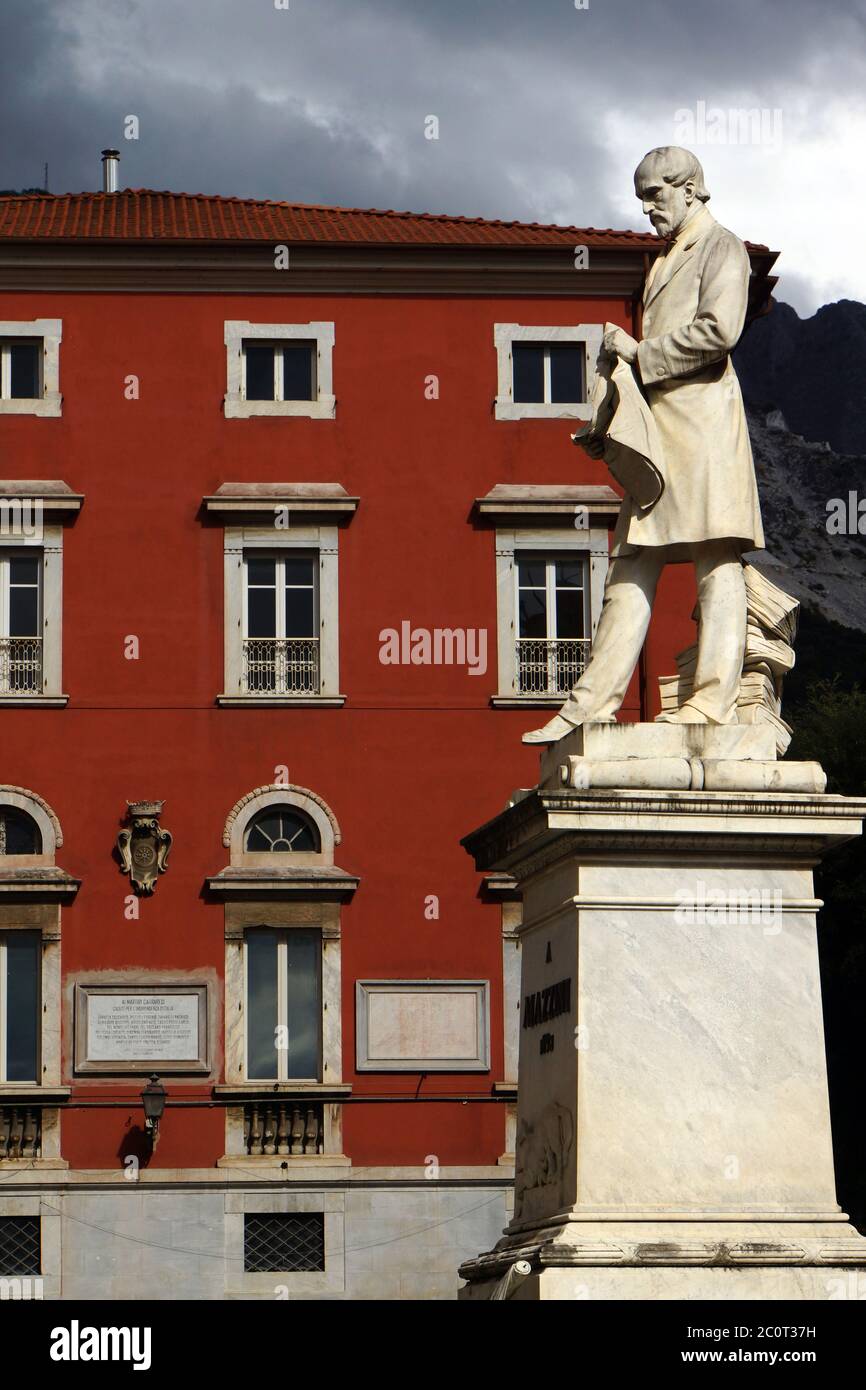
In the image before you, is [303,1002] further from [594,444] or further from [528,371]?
[594,444]

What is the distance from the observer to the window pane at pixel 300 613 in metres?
33.1

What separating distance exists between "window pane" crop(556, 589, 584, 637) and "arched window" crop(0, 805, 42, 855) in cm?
728

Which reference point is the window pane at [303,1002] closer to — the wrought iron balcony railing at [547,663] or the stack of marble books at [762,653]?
the wrought iron balcony railing at [547,663]

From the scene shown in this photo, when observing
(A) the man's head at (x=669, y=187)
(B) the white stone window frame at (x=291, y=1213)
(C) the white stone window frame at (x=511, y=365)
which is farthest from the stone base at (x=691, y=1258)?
(C) the white stone window frame at (x=511, y=365)

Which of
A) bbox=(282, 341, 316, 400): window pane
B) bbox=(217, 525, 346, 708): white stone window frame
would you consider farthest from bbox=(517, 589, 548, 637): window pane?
bbox=(282, 341, 316, 400): window pane

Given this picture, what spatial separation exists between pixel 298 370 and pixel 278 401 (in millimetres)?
558

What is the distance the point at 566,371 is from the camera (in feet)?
112

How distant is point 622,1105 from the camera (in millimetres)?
10945

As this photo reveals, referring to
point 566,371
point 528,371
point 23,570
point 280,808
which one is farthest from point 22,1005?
point 566,371

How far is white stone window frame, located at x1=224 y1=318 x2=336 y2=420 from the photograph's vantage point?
33781mm

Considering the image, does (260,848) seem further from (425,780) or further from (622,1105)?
(622,1105)

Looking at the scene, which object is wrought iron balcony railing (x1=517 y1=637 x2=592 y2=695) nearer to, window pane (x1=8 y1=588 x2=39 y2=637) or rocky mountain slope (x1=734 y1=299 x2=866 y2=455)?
window pane (x1=8 y1=588 x2=39 y2=637)

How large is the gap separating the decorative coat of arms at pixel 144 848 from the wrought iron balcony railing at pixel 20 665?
214 cm

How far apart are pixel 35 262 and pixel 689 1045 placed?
976 inches
